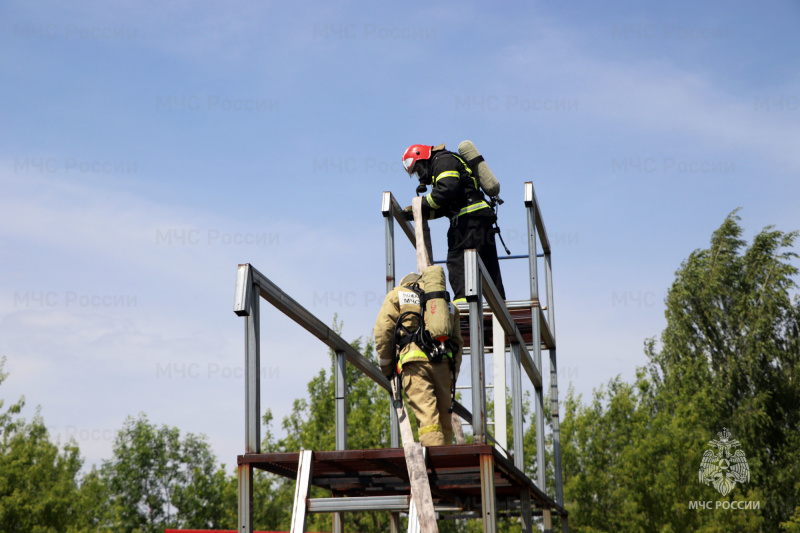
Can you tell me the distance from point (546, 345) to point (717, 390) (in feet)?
90.1

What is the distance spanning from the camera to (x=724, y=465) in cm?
3278

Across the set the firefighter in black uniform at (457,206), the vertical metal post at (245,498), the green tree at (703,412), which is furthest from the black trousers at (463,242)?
the green tree at (703,412)

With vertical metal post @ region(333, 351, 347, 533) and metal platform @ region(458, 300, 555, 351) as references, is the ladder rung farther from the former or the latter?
metal platform @ region(458, 300, 555, 351)

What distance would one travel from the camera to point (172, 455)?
49250 millimetres

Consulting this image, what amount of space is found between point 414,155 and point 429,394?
8.95 ft

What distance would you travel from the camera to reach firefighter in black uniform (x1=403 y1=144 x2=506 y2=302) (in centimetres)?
809

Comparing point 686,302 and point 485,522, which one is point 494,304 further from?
point 686,302

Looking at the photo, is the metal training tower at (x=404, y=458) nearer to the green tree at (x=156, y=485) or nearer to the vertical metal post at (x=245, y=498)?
the vertical metal post at (x=245, y=498)

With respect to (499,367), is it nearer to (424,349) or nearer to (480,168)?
(424,349)

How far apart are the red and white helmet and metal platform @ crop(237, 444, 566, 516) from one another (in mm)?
3092

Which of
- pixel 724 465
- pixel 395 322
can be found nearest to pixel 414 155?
pixel 395 322

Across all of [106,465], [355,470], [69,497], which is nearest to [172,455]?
[106,465]

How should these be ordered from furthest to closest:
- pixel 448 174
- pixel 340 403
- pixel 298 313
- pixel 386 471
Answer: pixel 448 174
pixel 340 403
pixel 386 471
pixel 298 313

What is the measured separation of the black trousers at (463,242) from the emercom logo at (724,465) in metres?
23.3
